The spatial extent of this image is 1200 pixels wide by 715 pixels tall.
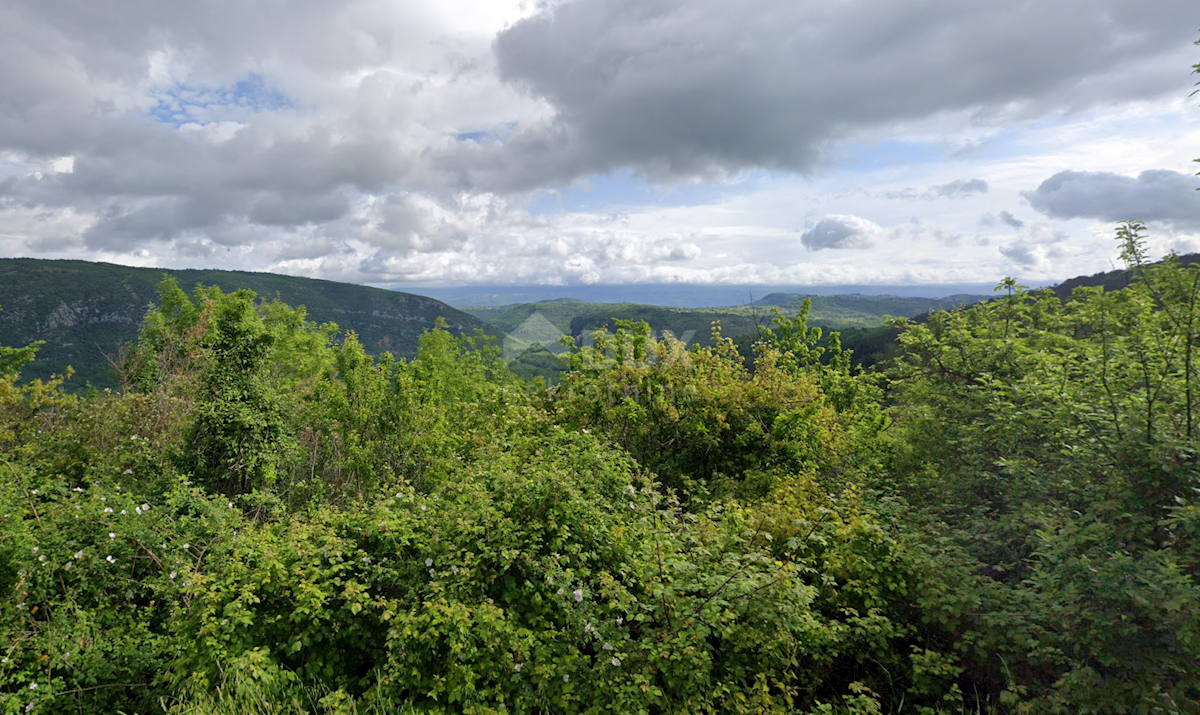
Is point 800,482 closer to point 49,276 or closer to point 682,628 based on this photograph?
point 682,628

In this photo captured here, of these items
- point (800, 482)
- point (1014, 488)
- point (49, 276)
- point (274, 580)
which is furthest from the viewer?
point (49, 276)

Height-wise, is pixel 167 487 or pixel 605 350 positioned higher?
pixel 605 350

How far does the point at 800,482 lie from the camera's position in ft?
26.1

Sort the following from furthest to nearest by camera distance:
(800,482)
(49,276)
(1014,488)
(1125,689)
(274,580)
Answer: (49,276)
(800,482)
(1014,488)
(274,580)
(1125,689)

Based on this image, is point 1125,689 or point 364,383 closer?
point 1125,689

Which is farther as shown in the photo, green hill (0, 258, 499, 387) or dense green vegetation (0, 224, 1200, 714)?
green hill (0, 258, 499, 387)

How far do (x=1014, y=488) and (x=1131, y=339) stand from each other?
6.87 ft

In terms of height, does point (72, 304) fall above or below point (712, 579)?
above

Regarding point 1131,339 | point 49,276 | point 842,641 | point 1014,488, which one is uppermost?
point 49,276

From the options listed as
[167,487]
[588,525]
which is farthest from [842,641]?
[167,487]

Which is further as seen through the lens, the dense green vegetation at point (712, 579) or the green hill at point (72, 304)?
the green hill at point (72, 304)

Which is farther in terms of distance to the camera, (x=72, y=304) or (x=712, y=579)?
(x=72, y=304)

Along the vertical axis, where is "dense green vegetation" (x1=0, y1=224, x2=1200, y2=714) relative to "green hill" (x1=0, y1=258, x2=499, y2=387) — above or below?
below

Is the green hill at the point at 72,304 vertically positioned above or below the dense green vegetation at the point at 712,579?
above
